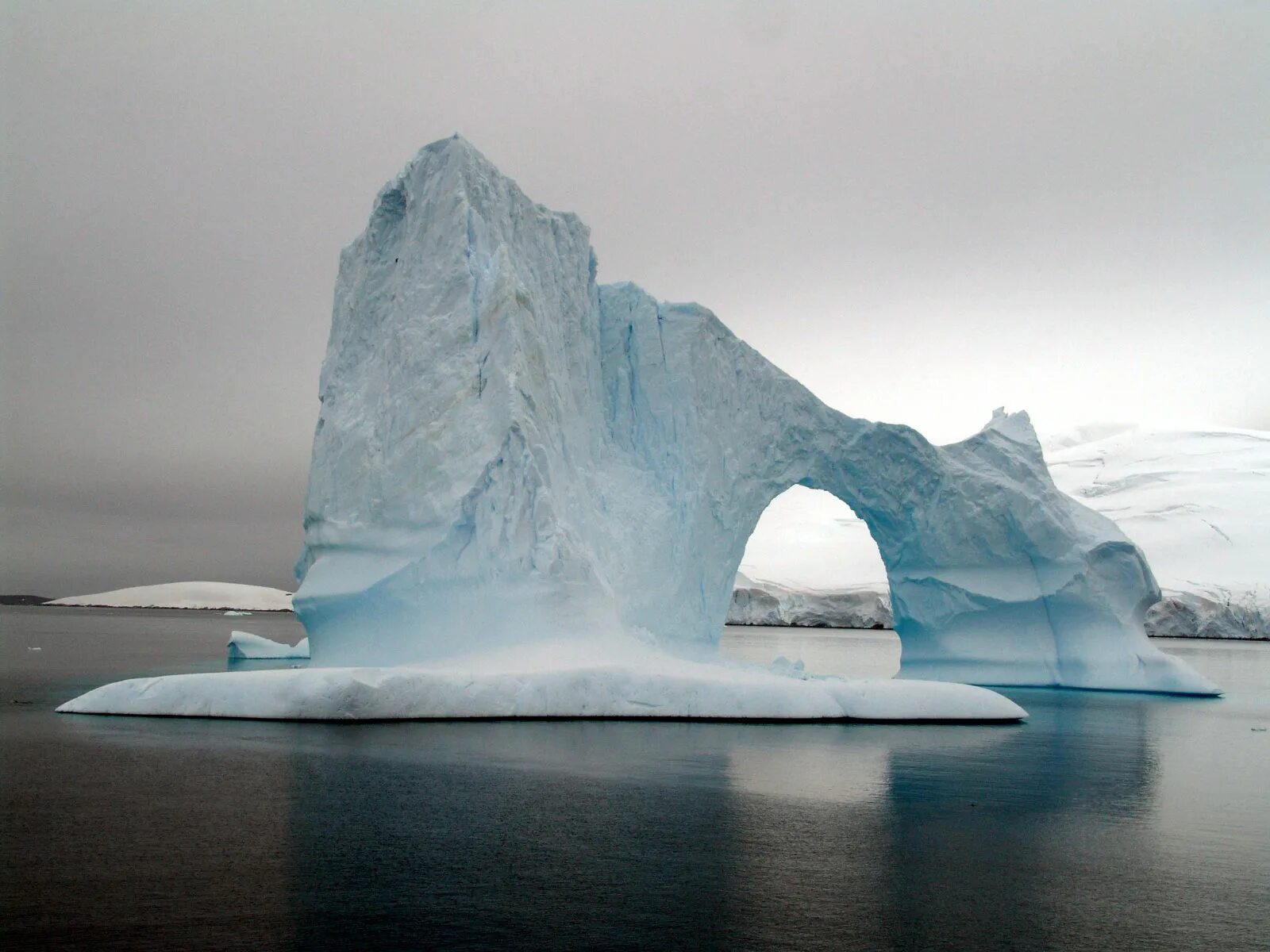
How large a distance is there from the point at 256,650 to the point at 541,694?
42.0 feet

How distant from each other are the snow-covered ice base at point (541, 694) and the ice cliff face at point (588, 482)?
40.7 inches

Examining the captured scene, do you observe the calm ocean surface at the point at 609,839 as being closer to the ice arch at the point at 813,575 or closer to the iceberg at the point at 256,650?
the iceberg at the point at 256,650

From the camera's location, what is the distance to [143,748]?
9938mm

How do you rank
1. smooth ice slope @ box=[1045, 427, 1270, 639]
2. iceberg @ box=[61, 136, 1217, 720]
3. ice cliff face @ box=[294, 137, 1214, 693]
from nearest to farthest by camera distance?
1. iceberg @ box=[61, 136, 1217, 720]
2. ice cliff face @ box=[294, 137, 1214, 693]
3. smooth ice slope @ box=[1045, 427, 1270, 639]

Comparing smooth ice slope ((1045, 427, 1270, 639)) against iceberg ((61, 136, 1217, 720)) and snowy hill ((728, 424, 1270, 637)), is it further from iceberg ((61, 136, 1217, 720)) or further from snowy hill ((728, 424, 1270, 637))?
iceberg ((61, 136, 1217, 720))

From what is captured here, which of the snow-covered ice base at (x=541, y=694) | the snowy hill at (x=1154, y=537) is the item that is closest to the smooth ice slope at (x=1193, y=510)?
the snowy hill at (x=1154, y=537)

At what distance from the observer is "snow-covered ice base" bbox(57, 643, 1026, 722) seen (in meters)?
12.4

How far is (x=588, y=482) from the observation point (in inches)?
690

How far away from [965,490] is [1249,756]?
352 inches

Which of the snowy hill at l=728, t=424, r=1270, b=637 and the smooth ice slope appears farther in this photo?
the snowy hill at l=728, t=424, r=1270, b=637

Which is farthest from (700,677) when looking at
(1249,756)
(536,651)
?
(1249,756)

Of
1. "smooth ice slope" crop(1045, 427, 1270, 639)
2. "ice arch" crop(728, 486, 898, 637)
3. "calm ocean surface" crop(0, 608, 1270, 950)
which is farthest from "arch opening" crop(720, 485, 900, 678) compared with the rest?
"calm ocean surface" crop(0, 608, 1270, 950)

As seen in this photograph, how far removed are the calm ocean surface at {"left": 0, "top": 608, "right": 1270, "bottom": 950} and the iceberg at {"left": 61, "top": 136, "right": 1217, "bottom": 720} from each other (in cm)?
103

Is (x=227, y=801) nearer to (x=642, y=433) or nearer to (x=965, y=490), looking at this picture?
(x=642, y=433)
